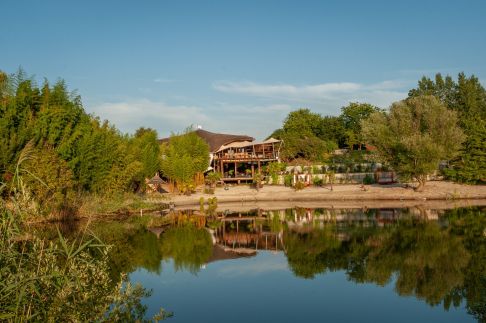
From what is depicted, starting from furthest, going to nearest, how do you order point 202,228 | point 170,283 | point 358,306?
point 202,228, point 170,283, point 358,306

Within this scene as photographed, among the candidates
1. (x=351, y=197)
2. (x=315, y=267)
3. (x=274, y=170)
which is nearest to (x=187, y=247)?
(x=315, y=267)

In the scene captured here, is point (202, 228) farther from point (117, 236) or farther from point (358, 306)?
point (358, 306)

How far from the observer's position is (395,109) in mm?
37250

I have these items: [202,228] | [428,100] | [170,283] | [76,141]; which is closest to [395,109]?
[428,100]

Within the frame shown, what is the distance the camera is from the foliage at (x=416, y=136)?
33844 millimetres

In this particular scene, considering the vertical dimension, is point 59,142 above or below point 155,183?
above

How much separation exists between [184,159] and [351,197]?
1484 cm

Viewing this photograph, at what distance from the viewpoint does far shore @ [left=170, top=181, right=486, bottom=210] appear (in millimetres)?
33688

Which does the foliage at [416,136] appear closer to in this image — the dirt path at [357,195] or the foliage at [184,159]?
the dirt path at [357,195]

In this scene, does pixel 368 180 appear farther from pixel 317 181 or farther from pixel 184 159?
pixel 184 159

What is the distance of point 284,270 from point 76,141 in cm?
1706

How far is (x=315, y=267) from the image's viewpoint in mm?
16594

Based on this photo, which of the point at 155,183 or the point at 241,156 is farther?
the point at 241,156

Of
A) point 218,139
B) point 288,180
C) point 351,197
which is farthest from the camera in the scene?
point 218,139
